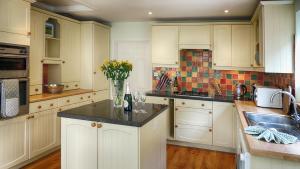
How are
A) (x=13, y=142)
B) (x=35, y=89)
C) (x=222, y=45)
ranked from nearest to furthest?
(x=13, y=142)
(x=35, y=89)
(x=222, y=45)

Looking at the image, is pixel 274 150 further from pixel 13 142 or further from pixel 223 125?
pixel 13 142

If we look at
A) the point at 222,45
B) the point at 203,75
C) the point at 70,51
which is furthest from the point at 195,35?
the point at 70,51

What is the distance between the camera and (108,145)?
Answer: 6.93 ft

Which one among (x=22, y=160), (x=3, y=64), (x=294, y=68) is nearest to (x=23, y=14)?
(x=3, y=64)

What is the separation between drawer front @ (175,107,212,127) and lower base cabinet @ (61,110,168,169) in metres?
1.54

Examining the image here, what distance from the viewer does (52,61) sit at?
3.76 meters

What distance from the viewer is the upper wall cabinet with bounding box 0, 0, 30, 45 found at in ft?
8.51

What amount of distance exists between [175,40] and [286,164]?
3065mm

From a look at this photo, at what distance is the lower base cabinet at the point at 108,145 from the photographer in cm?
202

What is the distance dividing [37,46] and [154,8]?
6.24ft

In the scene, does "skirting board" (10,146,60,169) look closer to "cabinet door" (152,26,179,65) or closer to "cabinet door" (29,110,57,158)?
"cabinet door" (29,110,57,158)

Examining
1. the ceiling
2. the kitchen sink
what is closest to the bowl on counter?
A: the ceiling

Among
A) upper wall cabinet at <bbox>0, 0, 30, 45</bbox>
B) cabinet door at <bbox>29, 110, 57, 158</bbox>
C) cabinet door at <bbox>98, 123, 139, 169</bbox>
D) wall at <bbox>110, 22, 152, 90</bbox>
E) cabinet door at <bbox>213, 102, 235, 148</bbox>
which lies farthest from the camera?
wall at <bbox>110, 22, 152, 90</bbox>

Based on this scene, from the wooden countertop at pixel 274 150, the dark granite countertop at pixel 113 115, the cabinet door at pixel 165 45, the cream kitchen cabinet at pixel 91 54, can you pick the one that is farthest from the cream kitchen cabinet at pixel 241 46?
the cream kitchen cabinet at pixel 91 54
